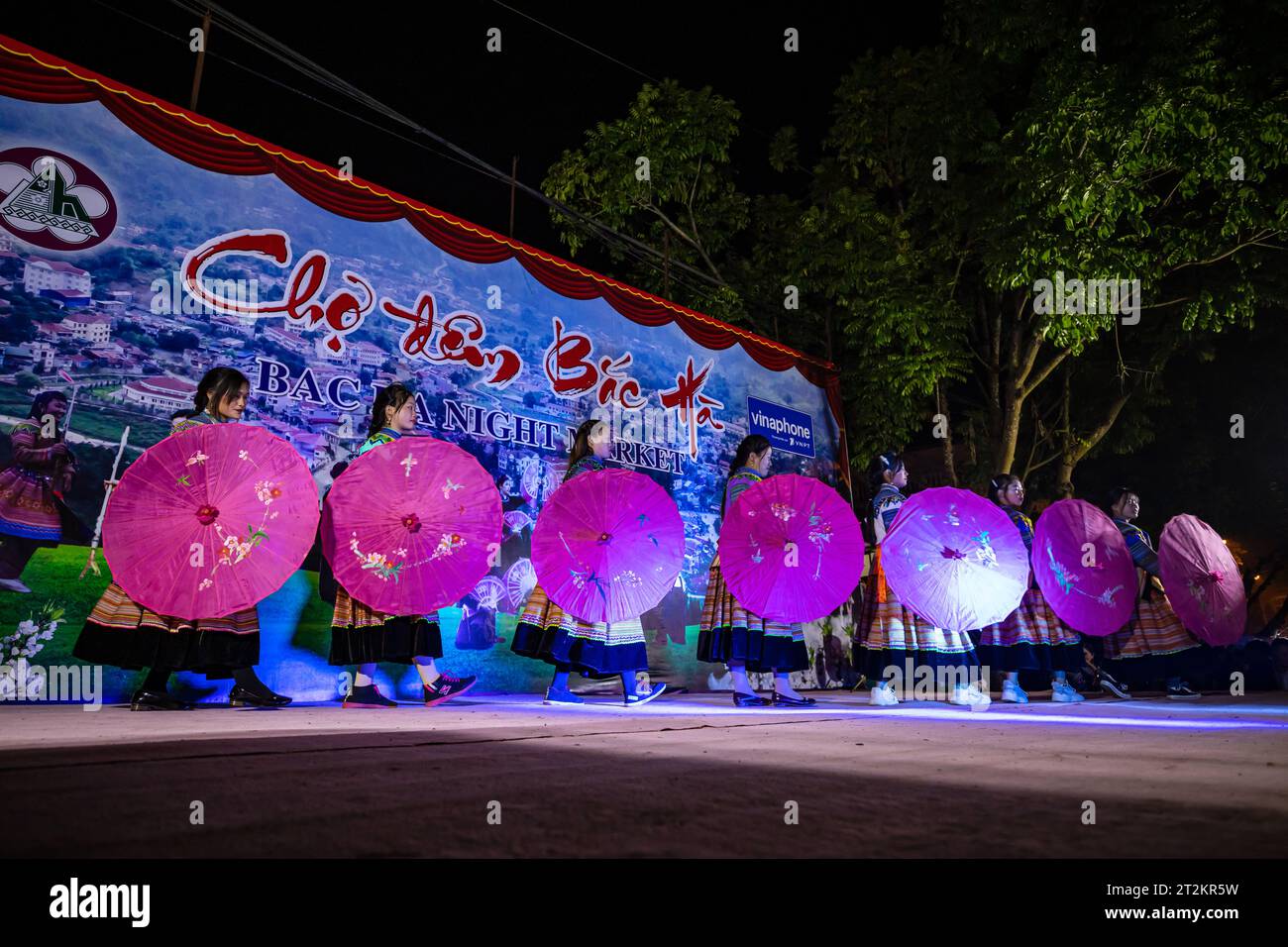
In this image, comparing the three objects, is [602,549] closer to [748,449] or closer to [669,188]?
[748,449]

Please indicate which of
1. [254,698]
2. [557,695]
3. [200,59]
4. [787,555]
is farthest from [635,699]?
[200,59]

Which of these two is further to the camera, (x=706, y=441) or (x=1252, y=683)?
(x=706, y=441)

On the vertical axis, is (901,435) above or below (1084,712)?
above

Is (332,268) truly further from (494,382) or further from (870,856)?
(870,856)

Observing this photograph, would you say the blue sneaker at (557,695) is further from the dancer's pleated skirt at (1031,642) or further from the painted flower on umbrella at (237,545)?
the dancer's pleated skirt at (1031,642)

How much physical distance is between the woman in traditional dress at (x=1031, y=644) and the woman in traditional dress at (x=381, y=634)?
3.95m

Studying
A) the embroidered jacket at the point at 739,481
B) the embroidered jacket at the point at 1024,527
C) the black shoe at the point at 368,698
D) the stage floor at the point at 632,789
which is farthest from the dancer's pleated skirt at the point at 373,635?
the embroidered jacket at the point at 1024,527

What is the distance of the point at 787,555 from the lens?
17.2 ft

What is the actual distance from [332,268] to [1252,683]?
8592 mm

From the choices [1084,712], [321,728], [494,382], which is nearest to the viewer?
[321,728]

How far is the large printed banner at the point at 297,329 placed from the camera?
498 centimetres

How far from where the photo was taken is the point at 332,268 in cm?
624

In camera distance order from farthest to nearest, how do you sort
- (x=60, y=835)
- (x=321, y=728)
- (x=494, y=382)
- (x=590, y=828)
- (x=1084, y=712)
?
(x=494, y=382) < (x=1084, y=712) < (x=321, y=728) < (x=590, y=828) < (x=60, y=835)

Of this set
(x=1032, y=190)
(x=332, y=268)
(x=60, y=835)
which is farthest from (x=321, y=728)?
(x=1032, y=190)
